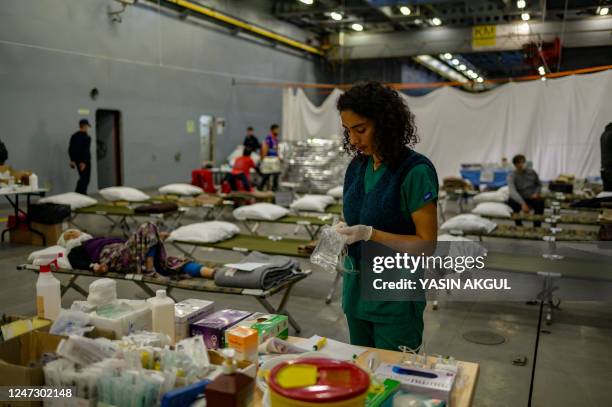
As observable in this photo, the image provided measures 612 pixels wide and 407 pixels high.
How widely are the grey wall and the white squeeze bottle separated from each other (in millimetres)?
8221

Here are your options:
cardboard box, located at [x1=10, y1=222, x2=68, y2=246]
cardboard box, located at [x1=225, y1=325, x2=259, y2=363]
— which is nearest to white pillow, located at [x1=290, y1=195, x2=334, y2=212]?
cardboard box, located at [x1=10, y1=222, x2=68, y2=246]

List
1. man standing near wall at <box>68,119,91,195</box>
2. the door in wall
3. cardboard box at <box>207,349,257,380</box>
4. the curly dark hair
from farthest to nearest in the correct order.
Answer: the door in wall, man standing near wall at <box>68,119,91,195</box>, the curly dark hair, cardboard box at <box>207,349,257,380</box>

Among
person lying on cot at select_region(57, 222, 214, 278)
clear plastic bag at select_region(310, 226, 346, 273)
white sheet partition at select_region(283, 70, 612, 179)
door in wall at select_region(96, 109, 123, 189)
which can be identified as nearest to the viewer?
clear plastic bag at select_region(310, 226, 346, 273)

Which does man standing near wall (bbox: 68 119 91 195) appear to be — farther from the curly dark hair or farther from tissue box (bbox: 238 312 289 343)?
the curly dark hair

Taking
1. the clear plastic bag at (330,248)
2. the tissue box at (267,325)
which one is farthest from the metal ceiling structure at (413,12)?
the tissue box at (267,325)

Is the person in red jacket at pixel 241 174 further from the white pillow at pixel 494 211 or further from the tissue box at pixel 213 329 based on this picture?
the tissue box at pixel 213 329

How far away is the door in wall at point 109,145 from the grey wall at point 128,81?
173 millimetres

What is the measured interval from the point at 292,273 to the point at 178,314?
2142mm

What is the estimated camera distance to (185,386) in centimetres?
130

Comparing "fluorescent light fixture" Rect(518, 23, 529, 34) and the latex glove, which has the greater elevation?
A: "fluorescent light fixture" Rect(518, 23, 529, 34)

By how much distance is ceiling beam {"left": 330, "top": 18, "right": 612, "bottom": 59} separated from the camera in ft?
43.2

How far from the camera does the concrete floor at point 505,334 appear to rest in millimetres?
3082

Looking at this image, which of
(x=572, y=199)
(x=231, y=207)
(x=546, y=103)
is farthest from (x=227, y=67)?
(x=572, y=199)

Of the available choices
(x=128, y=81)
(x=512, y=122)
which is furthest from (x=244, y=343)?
(x=128, y=81)
